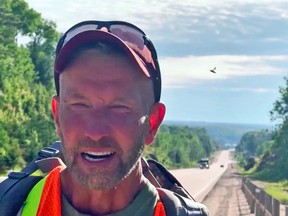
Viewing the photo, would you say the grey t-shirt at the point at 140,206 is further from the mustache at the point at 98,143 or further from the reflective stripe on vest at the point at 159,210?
the mustache at the point at 98,143

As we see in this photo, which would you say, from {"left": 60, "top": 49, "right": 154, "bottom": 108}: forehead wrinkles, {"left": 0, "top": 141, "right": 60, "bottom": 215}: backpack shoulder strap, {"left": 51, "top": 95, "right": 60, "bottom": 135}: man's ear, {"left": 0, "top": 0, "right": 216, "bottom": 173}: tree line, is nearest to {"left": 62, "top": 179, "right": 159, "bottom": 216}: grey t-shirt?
{"left": 0, "top": 141, "right": 60, "bottom": 215}: backpack shoulder strap

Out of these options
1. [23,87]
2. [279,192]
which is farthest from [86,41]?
[23,87]

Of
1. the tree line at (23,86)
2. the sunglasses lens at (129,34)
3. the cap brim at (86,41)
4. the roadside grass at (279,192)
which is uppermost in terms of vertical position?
the tree line at (23,86)

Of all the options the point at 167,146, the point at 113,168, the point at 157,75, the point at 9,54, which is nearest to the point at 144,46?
the point at 157,75

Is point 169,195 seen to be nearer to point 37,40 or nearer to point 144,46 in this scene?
point 144,46

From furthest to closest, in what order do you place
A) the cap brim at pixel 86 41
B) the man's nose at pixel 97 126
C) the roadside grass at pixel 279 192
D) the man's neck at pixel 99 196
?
1. the roadside grass at pixel 279 192
2. the man's neck at pixel 99 196
3. the cap brim at pixel 86 41
4. the man's nose at pixel 97 126

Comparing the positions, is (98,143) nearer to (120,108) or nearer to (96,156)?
(96,156)

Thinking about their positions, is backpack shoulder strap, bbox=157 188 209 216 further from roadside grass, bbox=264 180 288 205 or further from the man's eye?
roadside grass, bbox=264 180 288 205

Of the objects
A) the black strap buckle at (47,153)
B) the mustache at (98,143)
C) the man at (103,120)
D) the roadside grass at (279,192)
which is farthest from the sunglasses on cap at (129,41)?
the roadside grass at (279,192)
